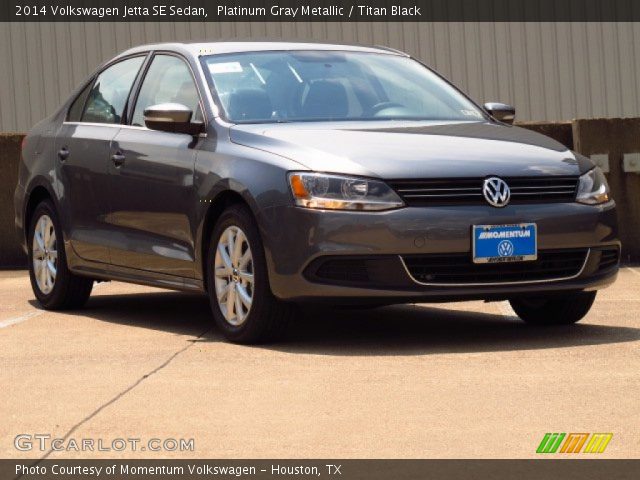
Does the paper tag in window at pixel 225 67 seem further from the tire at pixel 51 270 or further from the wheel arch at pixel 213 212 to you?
the tire at pixel 51 270

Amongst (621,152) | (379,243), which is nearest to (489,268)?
(379,243)

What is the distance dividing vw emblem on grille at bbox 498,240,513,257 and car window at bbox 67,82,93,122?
3.46 metres

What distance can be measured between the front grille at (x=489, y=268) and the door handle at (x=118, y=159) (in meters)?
2.18

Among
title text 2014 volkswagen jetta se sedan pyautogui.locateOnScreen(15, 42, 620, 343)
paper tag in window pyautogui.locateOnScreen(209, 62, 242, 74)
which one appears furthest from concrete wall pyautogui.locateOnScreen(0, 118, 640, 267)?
paper tag in window pyautogui.locateOnScreen(209, 62, 242, 74)

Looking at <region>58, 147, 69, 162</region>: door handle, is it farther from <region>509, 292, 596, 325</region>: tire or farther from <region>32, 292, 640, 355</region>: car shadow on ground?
<region>509, 292, 596, 325</region>: tire

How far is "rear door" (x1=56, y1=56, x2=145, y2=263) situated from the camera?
959 centimetres

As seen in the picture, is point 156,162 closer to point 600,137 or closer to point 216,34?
point 600,137

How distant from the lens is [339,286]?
25.5ft

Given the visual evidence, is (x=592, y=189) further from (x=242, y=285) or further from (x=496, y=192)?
(x=242, y=285)

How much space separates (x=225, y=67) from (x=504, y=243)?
202 centimetres

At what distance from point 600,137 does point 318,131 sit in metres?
Answer: 5.67

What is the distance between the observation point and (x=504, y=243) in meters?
7.86

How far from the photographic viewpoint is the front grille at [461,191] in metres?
7.74

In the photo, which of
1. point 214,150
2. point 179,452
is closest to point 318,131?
point 214,150
